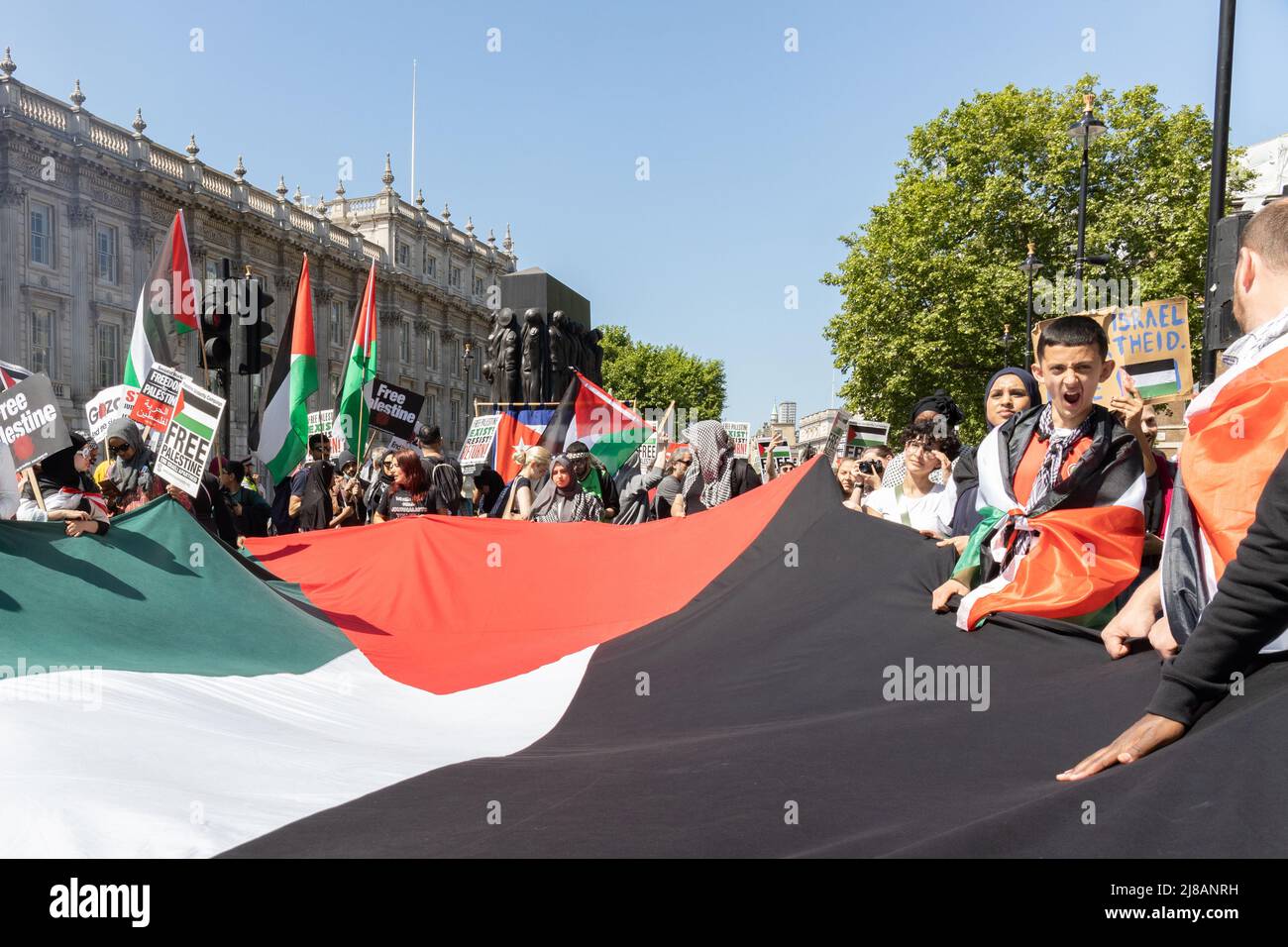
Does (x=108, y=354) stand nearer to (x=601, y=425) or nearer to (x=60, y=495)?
(x=601, y=425)

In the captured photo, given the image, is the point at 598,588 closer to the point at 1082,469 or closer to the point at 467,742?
the point at 467,742

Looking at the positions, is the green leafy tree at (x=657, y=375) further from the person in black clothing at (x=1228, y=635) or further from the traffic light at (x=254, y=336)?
the person in black clothing at (x=1228, y=635)

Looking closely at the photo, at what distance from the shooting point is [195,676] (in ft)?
14.4

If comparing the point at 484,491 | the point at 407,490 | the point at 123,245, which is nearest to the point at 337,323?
the point at 123,245

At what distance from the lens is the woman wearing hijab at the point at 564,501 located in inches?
324

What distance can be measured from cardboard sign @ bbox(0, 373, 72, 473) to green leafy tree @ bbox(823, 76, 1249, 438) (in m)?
30.4

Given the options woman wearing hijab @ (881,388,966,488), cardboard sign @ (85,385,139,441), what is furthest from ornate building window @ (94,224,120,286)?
woman wearing hijab @ (881,388,966,488)

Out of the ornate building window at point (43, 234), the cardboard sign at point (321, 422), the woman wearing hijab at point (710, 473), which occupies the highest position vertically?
the ornate building window at point (43, 234)

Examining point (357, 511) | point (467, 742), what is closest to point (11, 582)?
point (467, 742)

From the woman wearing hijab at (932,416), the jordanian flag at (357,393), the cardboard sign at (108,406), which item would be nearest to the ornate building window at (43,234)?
the jordanian flag at (357,393)

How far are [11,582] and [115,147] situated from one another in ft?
145

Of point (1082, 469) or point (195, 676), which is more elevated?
point (1082, 469)

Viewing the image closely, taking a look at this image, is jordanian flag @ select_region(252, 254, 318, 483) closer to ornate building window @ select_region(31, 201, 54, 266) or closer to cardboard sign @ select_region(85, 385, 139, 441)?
cardboard sign @ select_region(85, 385, 139, 441)

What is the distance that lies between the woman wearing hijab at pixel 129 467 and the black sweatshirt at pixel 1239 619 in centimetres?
784
